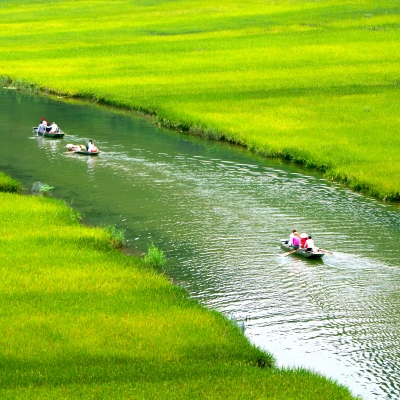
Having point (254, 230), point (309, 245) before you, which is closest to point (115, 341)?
point (309, 245)

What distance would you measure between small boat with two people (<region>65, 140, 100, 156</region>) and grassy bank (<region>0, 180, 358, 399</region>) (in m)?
14.3

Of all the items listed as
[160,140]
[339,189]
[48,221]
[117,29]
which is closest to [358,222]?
[339,189]

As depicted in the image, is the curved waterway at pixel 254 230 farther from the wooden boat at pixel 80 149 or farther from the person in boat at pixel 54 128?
the person in boat at pixel 54 128

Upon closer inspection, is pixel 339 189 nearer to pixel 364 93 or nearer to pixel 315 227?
pixel 315 227

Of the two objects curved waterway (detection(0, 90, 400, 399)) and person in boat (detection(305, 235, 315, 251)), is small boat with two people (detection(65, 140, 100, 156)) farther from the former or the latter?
person in boat (detection(305, 235, 315, 251))

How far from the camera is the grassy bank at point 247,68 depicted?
3900 centimetres

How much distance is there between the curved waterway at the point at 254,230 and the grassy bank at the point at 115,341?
3.95 feet

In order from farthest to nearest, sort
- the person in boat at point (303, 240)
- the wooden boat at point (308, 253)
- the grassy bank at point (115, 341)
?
the person in boat at point (303, 240), the wooden boat at point (308, 253), the grassy bank at point (115, 341)

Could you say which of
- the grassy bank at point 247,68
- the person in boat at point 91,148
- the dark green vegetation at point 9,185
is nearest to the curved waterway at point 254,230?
the person in boat at point 91,148

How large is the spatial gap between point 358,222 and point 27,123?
2383 centimetres

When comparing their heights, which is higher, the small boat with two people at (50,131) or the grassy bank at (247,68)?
the grassy bank at (247,68)

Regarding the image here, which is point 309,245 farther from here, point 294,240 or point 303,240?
point 294,240

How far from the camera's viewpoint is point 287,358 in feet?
56.5

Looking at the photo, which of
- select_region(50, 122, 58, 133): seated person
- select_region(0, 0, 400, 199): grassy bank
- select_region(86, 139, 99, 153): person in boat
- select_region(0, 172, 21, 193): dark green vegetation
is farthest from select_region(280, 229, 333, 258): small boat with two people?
select_region(50, 122, 58, 133): seated person
